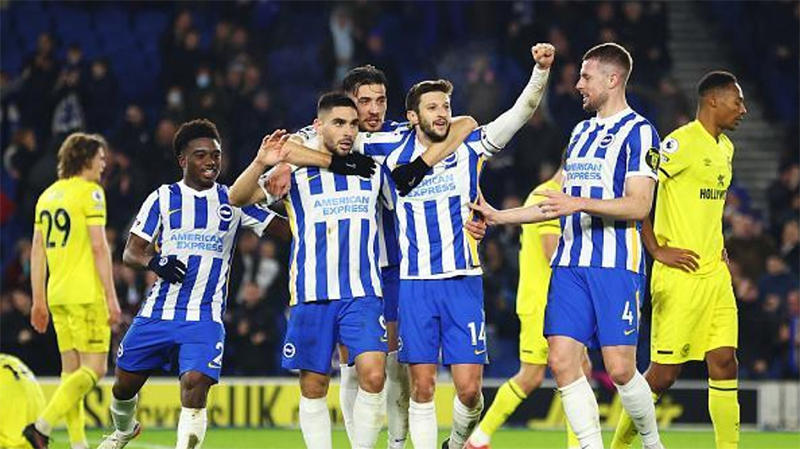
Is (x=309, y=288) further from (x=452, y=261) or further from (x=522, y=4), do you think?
(x=522, y=4)

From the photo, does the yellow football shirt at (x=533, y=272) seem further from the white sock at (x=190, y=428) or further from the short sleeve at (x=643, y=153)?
the white sock at (x=190, y=428)

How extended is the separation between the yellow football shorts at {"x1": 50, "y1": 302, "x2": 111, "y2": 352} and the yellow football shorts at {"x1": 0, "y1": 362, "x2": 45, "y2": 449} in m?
0.80

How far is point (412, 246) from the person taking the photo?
9.08 metres

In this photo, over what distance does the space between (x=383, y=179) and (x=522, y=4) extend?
11.6m

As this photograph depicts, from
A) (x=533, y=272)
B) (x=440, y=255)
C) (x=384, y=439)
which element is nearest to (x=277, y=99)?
(x=384, y=439)

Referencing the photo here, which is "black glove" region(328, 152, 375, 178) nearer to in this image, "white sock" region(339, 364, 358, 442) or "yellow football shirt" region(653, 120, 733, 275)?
"white sock" region(339, 364, 358, 442)

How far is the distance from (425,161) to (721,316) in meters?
2.22

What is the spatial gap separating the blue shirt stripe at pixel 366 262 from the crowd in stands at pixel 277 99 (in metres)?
6.77

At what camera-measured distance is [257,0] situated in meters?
20.4

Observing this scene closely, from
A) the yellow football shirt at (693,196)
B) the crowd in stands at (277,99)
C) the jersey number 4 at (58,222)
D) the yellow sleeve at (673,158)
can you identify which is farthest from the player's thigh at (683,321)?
the crowd in stands at (277,99)

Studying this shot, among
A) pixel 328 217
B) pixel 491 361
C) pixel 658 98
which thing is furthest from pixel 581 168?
pixel 658 98

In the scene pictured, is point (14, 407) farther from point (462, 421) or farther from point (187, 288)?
point (462, 421)

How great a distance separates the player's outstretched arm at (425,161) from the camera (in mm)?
9047

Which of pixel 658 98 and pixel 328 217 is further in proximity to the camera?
pixel 658 98
